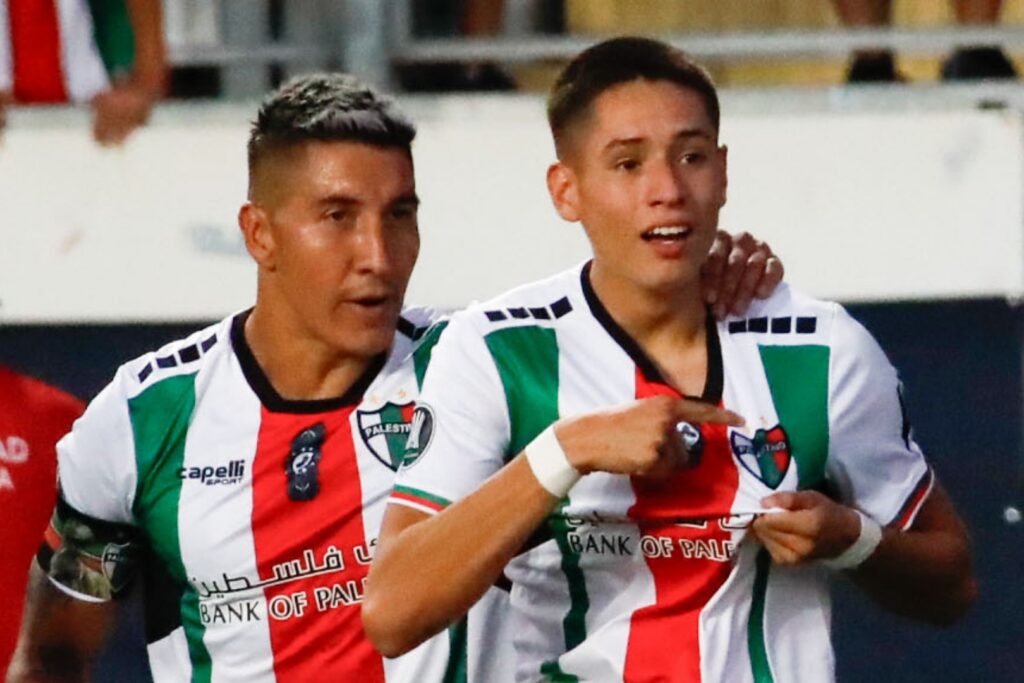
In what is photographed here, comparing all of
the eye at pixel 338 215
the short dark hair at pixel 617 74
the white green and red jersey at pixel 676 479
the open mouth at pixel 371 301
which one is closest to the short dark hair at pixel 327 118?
the eye at pixel 338 215

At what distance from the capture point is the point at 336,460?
3.24m

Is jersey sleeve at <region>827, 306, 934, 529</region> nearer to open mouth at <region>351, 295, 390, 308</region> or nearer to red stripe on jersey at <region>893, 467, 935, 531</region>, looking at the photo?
red stripe on jersey at <region>893, 467, 935, 531</region>

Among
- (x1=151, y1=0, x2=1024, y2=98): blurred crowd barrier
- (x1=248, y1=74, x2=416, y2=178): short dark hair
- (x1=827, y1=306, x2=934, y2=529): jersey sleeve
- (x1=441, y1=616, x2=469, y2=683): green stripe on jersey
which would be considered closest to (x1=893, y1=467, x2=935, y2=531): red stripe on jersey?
(x1=827, y1=306, x2=934, y2=529): jersey sleeve

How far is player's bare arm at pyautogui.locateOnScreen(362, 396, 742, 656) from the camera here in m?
2.58

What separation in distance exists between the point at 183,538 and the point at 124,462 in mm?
156

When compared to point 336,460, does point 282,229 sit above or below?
above

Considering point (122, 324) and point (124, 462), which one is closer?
point (124, 462)

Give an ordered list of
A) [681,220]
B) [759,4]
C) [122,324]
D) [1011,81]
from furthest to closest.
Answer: [759,4]
[122,324]
[1011,81]
[681,220]

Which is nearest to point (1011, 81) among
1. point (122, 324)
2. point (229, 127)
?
point (229, 127)

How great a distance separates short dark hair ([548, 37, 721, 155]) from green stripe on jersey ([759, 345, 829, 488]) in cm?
35

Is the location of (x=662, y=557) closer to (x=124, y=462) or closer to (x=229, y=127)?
(x=124, y=462)

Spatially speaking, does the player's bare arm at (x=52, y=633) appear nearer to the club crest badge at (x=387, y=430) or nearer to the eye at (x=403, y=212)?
the club crest badge at (x=387, y=430)

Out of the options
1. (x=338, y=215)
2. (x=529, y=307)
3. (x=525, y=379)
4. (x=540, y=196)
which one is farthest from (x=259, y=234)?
(x=540, y=196)

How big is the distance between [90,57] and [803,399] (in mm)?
2885
